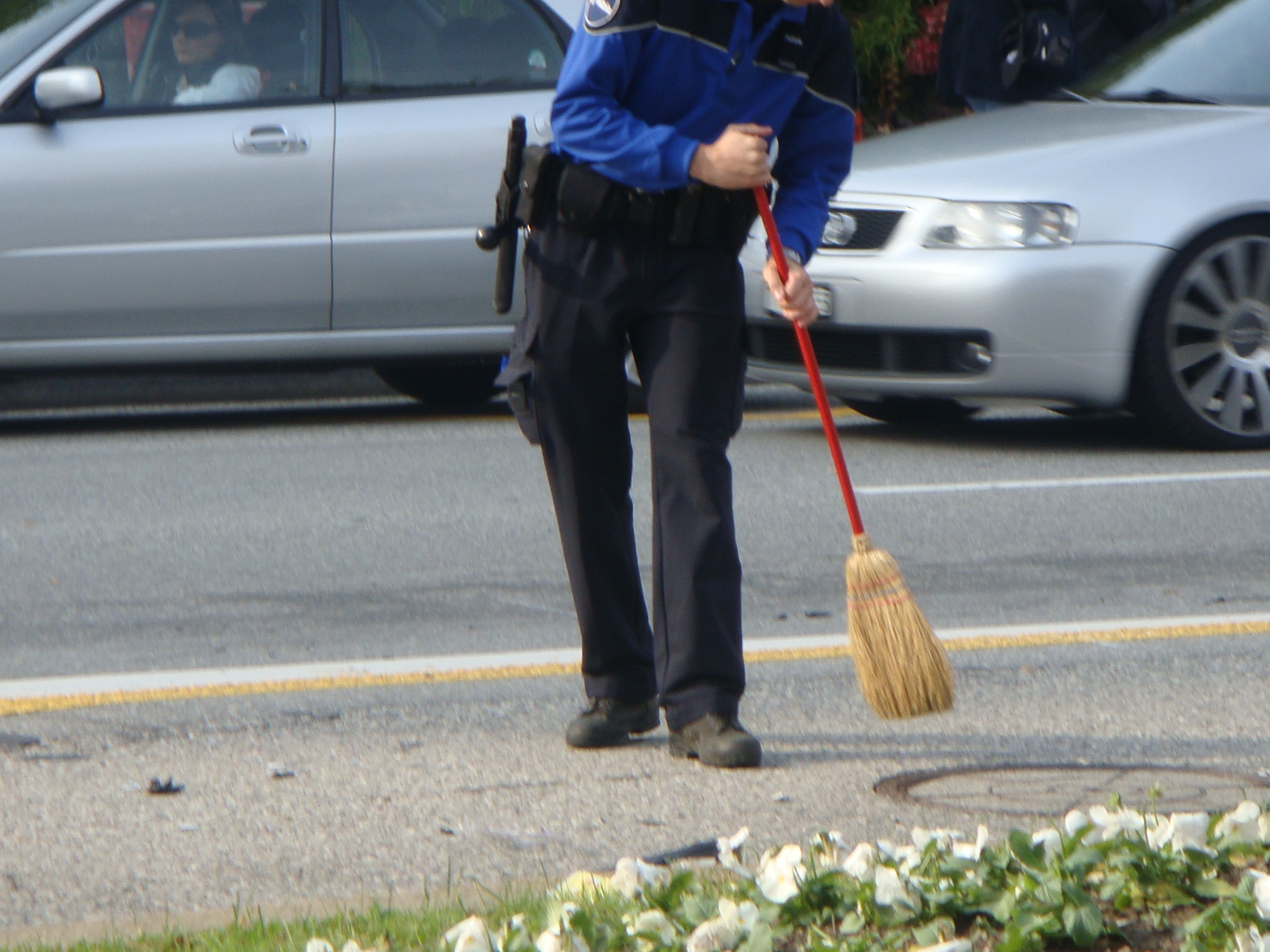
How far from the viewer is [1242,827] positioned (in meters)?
2.92

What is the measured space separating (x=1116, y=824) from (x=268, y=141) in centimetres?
619

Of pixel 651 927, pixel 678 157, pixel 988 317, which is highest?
pixel 678 157

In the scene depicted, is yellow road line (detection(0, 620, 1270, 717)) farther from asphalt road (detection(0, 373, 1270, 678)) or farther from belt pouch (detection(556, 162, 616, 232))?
belt pouch (detection(556, 162, 616, 232))

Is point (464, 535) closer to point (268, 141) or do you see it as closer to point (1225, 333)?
point (268, 141)

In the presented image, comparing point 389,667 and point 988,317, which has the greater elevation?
point 988,317

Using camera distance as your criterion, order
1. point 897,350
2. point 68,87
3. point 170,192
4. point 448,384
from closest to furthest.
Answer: point 897,350
point 68,87
point 170,192
point 448,384

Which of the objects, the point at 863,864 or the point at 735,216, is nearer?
the point at 863,864

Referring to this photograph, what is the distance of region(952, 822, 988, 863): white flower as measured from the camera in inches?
113

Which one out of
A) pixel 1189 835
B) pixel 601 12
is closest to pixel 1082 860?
pixel 1189 835

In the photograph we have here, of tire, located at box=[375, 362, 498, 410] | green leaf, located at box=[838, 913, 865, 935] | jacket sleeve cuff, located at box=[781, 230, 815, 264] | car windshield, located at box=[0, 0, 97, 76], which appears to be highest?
jacket sleeve cuff, located at box=[781, 230, 815, 264]

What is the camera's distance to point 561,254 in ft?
13.4

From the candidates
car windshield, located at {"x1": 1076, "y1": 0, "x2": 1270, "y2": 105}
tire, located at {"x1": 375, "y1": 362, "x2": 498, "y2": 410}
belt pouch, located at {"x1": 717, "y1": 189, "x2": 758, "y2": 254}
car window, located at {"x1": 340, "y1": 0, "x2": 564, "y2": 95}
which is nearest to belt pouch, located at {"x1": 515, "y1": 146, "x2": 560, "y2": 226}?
belt pouch, located at {"x1": 717, "y1": 189, "x2": 758, "y2": 254}

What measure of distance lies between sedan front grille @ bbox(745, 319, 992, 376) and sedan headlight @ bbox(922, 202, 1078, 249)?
0.32 metres

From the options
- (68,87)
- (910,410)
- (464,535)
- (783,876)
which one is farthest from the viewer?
(910,410)
